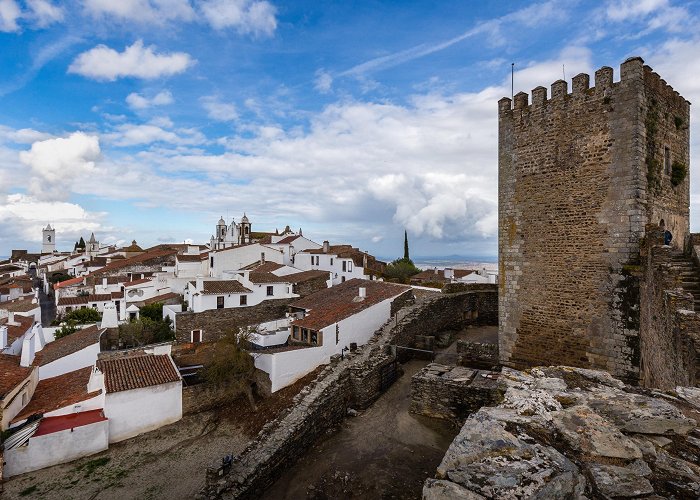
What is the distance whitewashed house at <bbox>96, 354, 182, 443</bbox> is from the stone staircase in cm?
1658

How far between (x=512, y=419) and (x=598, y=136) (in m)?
9.16

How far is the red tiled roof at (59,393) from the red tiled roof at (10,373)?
109 cm

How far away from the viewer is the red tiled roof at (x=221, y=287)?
25734 millimetres

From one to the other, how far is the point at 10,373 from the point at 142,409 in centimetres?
518

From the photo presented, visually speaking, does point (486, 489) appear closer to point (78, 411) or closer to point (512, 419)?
point (512, 419)

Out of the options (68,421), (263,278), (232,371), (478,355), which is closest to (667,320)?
(478,355)

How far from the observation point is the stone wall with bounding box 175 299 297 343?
81.4 feet

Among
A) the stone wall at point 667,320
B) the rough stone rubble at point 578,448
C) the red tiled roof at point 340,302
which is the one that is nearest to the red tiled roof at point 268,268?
the red tiled roof at point 340,302

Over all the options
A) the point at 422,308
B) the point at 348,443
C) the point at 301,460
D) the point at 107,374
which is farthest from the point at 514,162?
the point at 107,374

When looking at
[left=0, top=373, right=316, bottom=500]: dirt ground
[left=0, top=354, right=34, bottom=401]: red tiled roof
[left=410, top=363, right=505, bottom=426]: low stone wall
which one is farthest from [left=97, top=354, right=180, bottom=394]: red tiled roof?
[left=410, top=363, right=505, bottom=426]: low stone wall

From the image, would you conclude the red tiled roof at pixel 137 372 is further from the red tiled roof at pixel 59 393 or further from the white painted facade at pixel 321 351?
the white painted facade at pixel 321 351

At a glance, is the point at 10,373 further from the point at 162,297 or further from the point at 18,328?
the point at 162,297

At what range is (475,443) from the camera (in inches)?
130

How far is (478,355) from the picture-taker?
516 inches
